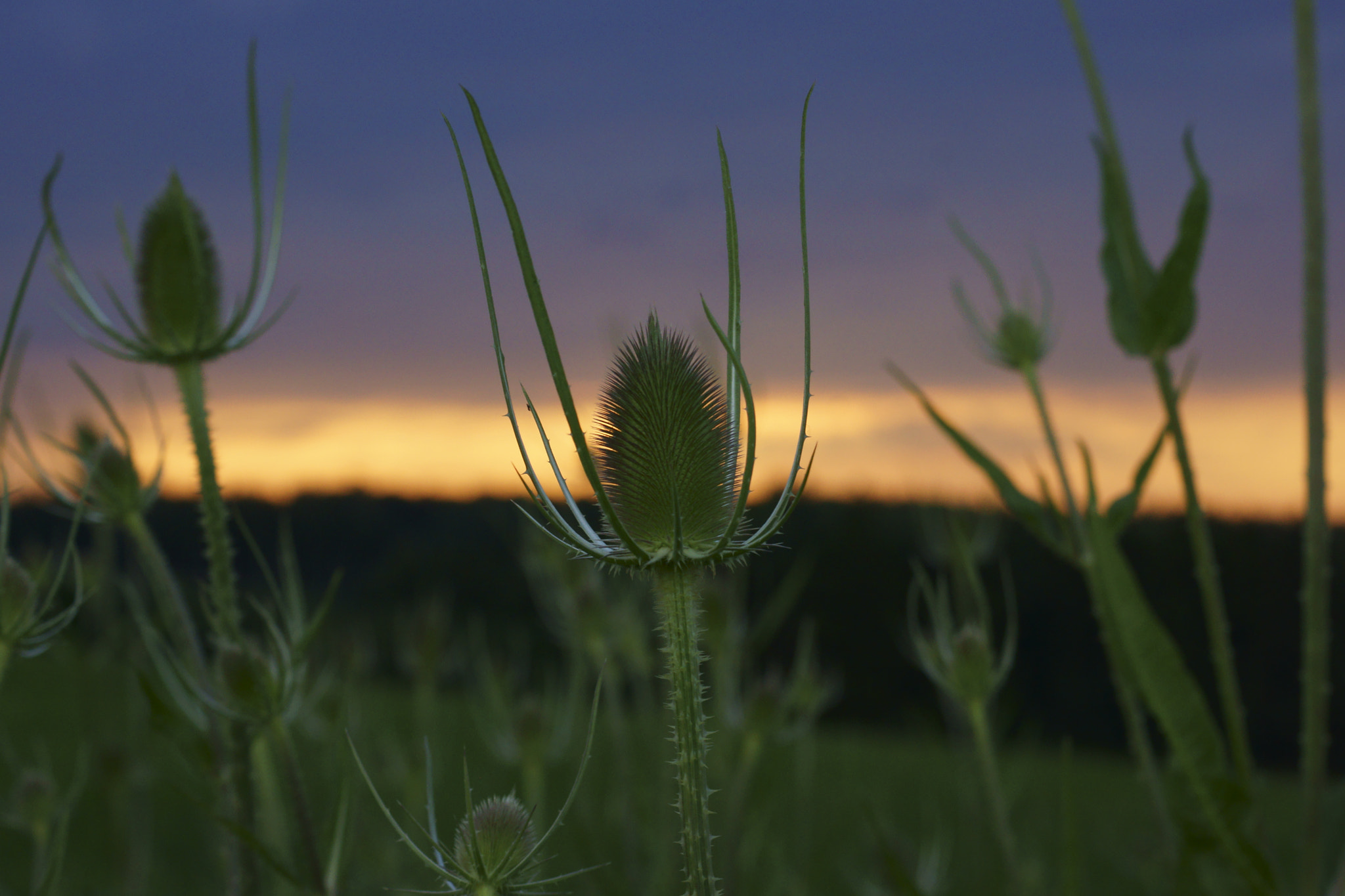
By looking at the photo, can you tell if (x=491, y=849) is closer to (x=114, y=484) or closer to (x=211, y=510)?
(x=211, y=510)

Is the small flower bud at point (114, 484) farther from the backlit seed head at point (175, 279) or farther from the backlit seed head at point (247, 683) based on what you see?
the backlit seed head at point (247, 683)

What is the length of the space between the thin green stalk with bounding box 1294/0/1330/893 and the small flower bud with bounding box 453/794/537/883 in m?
1.00

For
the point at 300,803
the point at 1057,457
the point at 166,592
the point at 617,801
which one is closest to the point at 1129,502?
the point at 1057,457

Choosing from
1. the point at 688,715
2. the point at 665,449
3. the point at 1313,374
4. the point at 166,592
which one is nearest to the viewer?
the point at 688,715

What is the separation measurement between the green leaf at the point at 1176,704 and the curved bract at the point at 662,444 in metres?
0.56

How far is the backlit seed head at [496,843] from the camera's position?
48.0 inches

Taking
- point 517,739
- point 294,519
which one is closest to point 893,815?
point 517,739

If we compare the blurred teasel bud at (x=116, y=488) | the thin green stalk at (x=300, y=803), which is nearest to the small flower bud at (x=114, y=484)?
the blurred teasel bud at (x=116, y=488)

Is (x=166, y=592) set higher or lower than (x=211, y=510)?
lower

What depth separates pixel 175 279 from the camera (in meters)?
1.89

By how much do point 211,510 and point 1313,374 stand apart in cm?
168

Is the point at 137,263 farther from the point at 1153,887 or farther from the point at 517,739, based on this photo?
the point at 1153,887

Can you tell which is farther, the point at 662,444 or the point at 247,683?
the point at 247,683

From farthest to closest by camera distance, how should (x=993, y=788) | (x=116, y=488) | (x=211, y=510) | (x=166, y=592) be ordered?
(x=993, y=788), (x=116, y=488), (x=166, y=592), (x=211, y=510)
